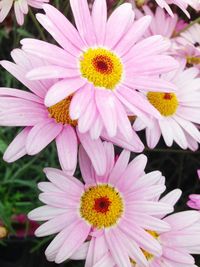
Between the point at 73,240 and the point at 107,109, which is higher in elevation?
the point at 107,109

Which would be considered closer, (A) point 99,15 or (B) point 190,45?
(A) point 99,15

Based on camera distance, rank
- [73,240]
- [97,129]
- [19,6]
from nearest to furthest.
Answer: [97,129] → [73,240] → [19,6]

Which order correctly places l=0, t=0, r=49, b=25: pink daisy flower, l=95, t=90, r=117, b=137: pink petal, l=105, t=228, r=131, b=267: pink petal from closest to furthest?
1. l=95, t=90, r=117, b=137: pink petal
2. l=105, t=228, r=131, b=267: pink petal
3. l=0, t=0, r=49, b=25: pink daisy flower

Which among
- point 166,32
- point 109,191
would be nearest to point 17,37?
point 166,32

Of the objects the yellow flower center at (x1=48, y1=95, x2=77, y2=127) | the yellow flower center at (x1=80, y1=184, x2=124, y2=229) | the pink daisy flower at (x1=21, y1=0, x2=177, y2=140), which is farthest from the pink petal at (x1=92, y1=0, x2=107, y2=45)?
the yellow flower center at (x1=80, y1=184, x2=124, y2=229)

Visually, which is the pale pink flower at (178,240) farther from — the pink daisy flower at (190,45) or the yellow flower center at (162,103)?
the pink daisy flower at (190,45)

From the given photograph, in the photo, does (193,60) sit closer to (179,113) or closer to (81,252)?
(179,113)

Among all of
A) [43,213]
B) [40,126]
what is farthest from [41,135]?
[43,213]

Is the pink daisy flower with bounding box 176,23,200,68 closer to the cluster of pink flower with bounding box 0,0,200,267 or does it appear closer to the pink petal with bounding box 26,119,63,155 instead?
the cluster of pink flower with bounding box 0,0,200,267
